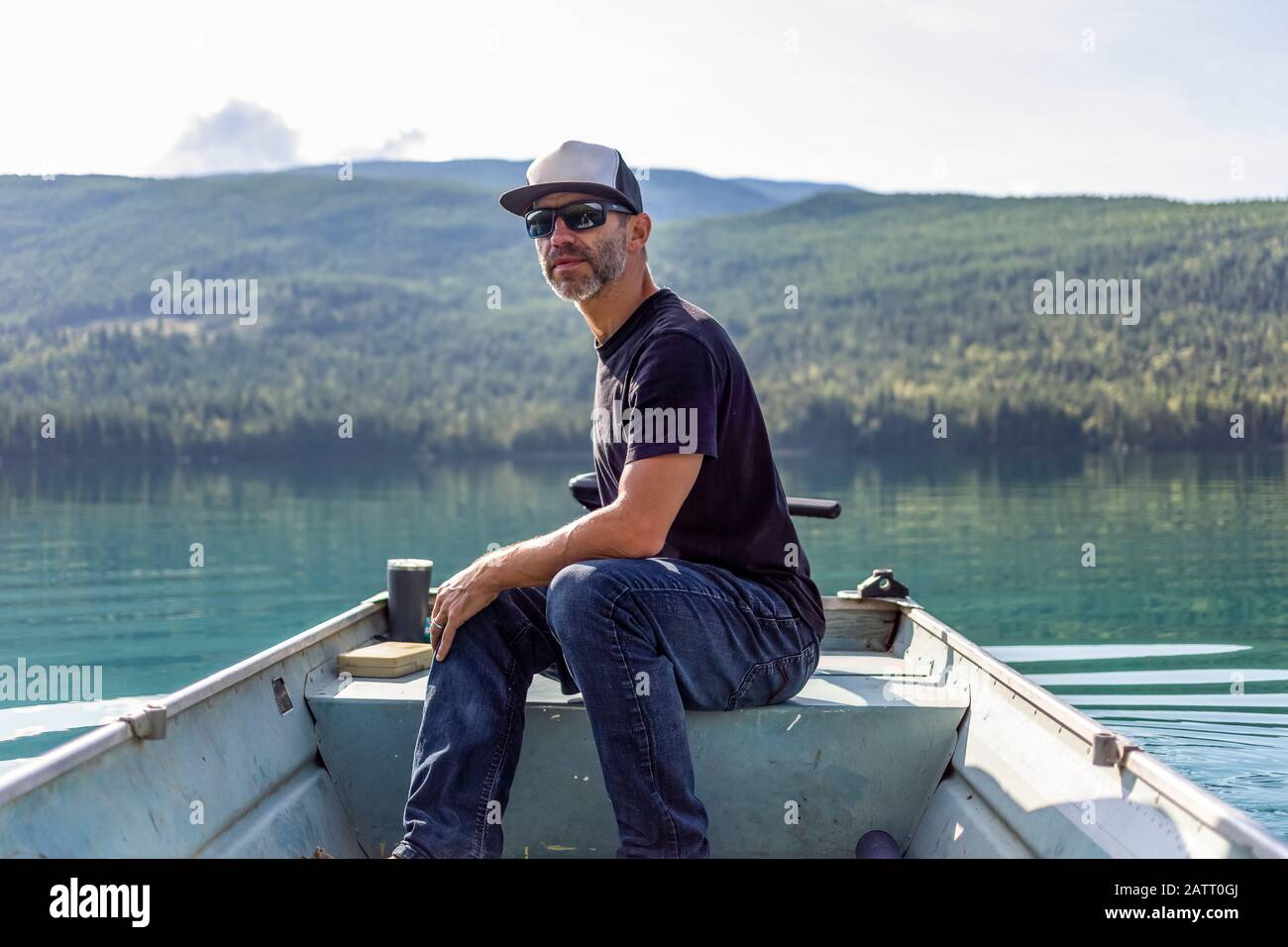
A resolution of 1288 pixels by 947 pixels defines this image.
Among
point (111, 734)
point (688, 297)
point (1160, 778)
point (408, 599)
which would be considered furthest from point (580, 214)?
point (688, 297)

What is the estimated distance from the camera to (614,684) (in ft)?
9.99

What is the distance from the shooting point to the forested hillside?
9531 centimetres

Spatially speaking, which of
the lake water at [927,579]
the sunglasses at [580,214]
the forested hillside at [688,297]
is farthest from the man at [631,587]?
the forested hillside at [688,297]

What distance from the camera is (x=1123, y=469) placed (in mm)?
60906

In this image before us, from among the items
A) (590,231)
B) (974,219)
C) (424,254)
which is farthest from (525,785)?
(424,254)

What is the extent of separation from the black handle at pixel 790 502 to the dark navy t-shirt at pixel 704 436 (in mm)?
1110

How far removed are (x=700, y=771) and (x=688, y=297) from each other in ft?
453

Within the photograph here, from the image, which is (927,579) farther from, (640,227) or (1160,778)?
(1160,778)

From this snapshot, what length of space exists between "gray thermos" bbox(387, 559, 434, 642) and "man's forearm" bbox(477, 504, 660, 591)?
85.2 inches

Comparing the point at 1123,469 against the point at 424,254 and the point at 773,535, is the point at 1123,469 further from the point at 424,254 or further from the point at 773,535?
the point at 424,254

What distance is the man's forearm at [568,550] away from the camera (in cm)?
319

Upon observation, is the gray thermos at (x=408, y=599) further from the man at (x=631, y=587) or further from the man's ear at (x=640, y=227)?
the man's ear at (x=640, y=227)

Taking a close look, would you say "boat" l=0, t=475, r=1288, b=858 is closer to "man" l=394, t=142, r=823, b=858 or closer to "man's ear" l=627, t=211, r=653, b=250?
"man" l=394, t=142, r=823, b=858
